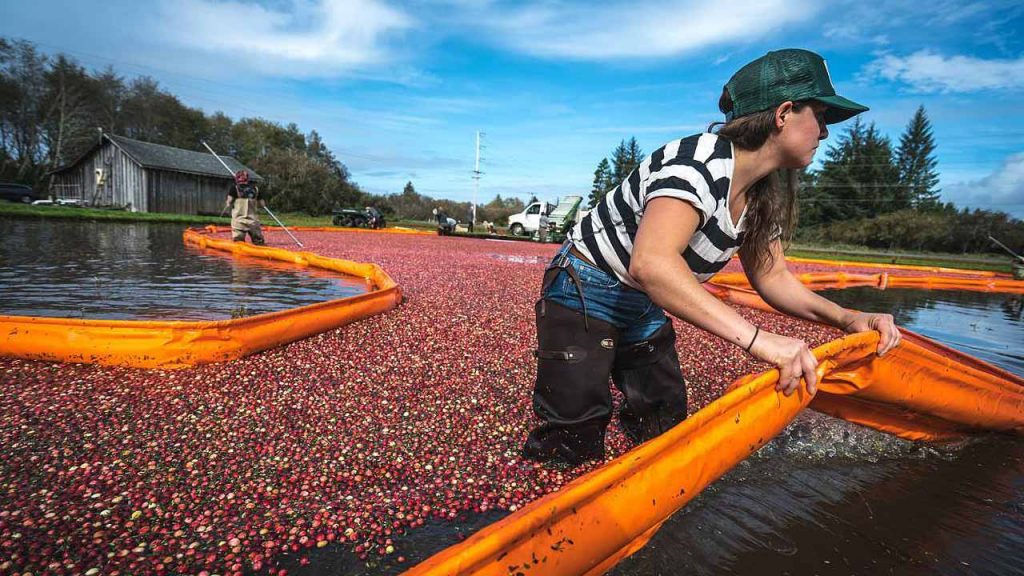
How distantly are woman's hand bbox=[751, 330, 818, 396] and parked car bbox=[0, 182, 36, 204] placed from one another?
38437mm

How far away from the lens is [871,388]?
2.05m

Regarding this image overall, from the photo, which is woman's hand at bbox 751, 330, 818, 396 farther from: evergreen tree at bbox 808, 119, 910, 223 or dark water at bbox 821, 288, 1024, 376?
evergreen tree at bbox 808, 119, 910, 223

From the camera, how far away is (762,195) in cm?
173

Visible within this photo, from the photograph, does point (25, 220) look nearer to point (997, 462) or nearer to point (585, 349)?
point (585, 349)

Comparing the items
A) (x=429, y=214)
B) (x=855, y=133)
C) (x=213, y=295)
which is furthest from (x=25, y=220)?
(x=855, y=133)

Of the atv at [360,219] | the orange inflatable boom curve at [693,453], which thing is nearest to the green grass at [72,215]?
the atv at [360,219]

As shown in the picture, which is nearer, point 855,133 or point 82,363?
point 82,363

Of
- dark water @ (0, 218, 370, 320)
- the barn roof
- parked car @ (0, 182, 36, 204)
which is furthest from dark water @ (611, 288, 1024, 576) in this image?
parked car @ (0, 182, 36, 204)

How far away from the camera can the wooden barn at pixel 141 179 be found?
2664 cm

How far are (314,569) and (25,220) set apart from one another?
22297 millimetres

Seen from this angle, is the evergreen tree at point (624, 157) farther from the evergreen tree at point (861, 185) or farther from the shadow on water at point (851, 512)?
the shadow on water at point (851, 512)

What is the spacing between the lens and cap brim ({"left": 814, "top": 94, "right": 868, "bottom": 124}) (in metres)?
1.42

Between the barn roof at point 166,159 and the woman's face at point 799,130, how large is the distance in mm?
30578

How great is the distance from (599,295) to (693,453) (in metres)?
0.59
